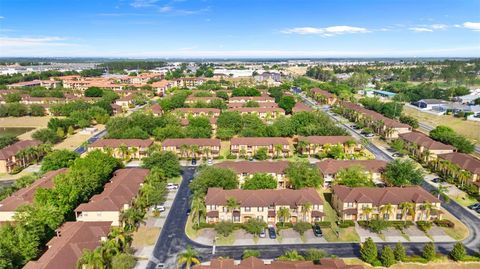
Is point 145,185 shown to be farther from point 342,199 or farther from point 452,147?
point 452,147

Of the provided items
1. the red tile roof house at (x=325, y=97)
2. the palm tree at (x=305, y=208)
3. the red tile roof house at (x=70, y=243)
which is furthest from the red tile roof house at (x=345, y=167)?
the red tile roof house at (x=325, y=97)

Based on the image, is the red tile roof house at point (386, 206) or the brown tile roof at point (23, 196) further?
the red tile roof house at point (386, 206)

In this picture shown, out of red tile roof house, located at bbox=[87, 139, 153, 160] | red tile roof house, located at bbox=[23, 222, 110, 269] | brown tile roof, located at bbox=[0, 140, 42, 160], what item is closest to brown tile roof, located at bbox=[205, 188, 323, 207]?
red tile roof house, located at bbox=[23, 222, 110, 269]

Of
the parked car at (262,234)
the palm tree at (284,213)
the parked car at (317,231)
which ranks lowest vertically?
the parked car at (262,234)

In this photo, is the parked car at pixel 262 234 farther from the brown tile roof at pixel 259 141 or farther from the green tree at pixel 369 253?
the brown tile roof at pixel 259 141

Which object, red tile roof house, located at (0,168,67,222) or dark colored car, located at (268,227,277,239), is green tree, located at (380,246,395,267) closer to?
dark colored car, located at (268,227,277,239)

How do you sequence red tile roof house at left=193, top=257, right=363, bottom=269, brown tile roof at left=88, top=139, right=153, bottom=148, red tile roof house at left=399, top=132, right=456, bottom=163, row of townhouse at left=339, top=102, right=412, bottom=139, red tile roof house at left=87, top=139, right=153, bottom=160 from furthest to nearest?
row of townhouse at left=339, top=102, right=412, bottom=139
brown tile roof at left=88, top=139, right=153, bottom=148
red tile roof house at left=87, top=139, right=153, bottom=160
red tile roof house at left=399, top=132, right=456, bottom=163
red tile roof house at left=193, top=257, right=363, bottom=269
